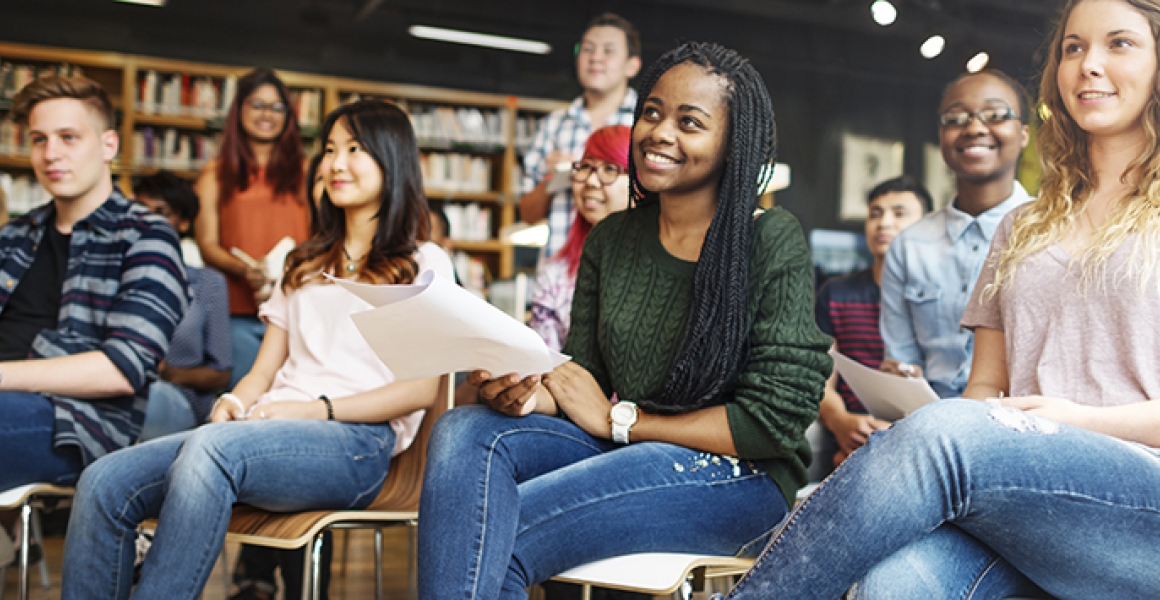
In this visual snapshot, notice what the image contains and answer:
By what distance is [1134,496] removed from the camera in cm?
121

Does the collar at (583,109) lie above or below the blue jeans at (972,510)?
above

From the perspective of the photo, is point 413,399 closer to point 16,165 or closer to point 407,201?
point 407,201

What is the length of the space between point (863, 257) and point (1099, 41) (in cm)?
479

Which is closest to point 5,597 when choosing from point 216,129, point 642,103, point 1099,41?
point 642,103

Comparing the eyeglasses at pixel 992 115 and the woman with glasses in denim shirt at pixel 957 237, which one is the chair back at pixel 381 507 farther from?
the eyeglasses at pixel 992 115

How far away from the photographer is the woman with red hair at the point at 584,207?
8.29ft

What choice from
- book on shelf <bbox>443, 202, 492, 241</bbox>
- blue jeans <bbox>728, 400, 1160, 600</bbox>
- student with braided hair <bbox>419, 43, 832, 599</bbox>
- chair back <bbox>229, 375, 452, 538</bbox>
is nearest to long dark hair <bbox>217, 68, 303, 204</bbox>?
chair back <bbox>229, 375, 452, 538</bbox>

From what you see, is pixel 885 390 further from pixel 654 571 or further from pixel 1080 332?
pixel 654 571

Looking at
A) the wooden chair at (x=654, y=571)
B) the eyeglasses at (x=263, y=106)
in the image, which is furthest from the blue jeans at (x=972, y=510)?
the eyeglasses at (x=263, y=106)

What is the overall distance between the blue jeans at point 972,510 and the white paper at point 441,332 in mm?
416

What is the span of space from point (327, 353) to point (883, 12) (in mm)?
5268

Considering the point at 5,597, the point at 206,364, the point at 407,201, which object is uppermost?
the point at 407,201

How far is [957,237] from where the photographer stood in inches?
91.0

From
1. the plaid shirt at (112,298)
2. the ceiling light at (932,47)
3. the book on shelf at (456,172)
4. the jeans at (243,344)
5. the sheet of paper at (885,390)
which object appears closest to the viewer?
the sheet of paper at (885,390)
